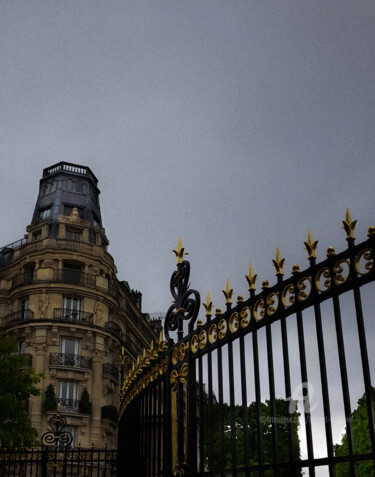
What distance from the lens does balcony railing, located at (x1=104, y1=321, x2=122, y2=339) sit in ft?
128

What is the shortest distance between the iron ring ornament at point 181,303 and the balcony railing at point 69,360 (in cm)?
3048

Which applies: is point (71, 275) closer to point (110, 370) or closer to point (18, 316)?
point (18, 316)

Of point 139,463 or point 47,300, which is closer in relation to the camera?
point 139,463

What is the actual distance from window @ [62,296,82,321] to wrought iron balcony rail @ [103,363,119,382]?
3389mm

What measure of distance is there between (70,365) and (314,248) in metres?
33.7

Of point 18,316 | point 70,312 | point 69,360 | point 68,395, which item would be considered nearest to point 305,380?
point 69,360

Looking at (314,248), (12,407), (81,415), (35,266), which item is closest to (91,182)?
(35,266)

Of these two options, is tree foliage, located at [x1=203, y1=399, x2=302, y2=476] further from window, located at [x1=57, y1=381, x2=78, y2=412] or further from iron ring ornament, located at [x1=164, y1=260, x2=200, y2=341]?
window, located at [x1=57, y1=381, x2=78, y2=412]

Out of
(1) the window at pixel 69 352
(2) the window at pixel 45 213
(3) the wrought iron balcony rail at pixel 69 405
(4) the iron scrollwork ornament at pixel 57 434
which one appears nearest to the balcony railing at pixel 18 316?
(1) the window at pixel 69 352

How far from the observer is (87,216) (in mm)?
42562

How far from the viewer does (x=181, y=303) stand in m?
6.96

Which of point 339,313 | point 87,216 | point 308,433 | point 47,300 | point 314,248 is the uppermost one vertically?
point 87,216

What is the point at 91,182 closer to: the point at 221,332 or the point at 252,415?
the point at 252,415

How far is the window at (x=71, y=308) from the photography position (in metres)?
37.9
